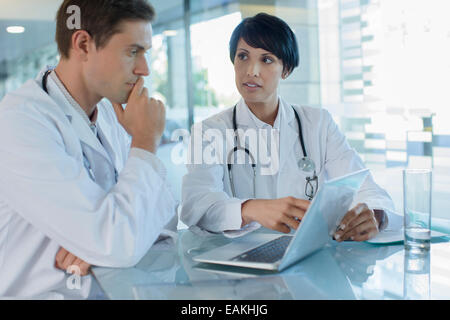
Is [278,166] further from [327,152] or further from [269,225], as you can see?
[269,225]

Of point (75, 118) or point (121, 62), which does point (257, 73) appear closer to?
point (121, 62)

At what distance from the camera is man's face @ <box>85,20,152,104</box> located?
4.46 ft

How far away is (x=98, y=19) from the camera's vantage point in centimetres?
135

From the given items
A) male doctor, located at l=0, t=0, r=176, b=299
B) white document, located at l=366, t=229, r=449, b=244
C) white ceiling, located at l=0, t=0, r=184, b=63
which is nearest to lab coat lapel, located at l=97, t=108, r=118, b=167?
male doctor, located at l=0, t=0, r=176, b=299

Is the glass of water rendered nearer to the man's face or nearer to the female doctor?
the female doctor

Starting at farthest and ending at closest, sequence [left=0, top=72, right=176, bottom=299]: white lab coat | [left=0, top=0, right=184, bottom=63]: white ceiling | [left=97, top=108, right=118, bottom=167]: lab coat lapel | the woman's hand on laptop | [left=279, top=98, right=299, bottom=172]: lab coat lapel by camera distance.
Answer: [left=0, top=0, right=184, bottom=63]: white ceiling
[left=279, top=98, right=299, bottom=172]: lab coat lapel
[left=97, top=108, right=118, bottom=167]: lab coat lapel
the woman's hand on laptop
[left=0, top=72, right=176, bottom=299]: white lab coat

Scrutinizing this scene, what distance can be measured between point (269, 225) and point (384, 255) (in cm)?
31

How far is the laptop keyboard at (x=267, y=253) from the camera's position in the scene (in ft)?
3.71

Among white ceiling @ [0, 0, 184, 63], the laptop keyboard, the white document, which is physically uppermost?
white ceiling @ [0, 0, 184, 63]

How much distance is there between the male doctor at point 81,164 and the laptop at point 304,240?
0.19 m

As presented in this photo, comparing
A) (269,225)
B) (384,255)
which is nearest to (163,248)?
(269,225)

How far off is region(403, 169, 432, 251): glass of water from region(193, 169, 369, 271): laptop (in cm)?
14
